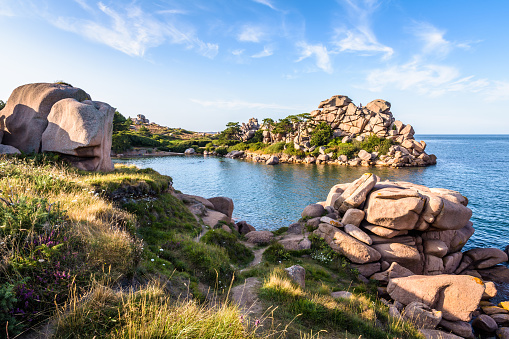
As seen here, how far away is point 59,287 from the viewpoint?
490 cm

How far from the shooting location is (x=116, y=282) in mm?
6000

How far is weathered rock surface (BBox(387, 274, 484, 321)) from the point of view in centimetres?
1176

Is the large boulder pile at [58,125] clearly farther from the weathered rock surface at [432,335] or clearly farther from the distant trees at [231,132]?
the distant trees at [231,132]

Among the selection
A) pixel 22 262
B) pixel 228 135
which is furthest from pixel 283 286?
pixel 228 135

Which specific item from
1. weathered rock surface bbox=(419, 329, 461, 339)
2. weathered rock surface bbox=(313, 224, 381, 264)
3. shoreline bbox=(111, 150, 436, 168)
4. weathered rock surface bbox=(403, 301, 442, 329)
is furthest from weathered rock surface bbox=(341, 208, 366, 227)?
shoreline bbox=(111, 150, 436, 168)

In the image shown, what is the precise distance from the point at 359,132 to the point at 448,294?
78075 mm

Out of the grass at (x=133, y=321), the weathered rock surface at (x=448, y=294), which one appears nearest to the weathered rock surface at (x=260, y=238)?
the weathered rock surface at (x=448, y=294)

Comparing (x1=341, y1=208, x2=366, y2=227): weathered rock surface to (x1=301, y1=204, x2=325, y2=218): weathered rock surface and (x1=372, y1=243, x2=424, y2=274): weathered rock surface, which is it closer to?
(x1=372, y1=243, x2=424, y2=274): weathered rock surface

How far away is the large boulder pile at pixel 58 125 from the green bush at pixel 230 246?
10.4 meters

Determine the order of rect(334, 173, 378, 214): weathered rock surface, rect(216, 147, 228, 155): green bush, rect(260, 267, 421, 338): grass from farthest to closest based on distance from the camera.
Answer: rect(216, 147, 228, 155): green bush, rect(334, 173, 378, 214): weathered rock surface, rect(260, 267, 421, 338): grass

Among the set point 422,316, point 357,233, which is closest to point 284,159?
point 357,233

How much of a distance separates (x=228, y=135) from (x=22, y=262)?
123275 millimetres

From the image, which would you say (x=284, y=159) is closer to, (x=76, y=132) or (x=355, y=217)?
(x=355, y=217)

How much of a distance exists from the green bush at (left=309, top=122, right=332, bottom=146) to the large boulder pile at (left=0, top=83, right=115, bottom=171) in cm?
7369
